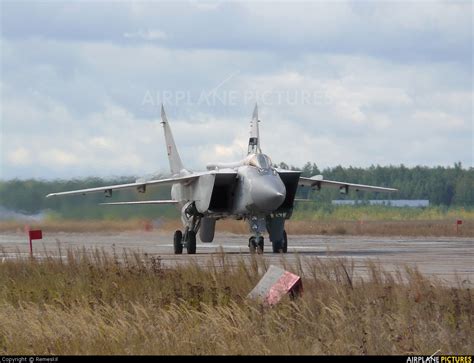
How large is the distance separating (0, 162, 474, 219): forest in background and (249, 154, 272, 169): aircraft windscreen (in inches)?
302

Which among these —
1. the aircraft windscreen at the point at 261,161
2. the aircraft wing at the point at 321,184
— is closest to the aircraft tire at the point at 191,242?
the aircraft windscreen at the point at 261,161

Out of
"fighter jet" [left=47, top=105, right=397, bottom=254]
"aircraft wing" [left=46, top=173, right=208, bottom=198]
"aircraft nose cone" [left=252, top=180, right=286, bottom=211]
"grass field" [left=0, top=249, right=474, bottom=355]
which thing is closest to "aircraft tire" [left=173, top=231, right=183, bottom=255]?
"fighter jet" [left=47, top=105, right=397, bottom=254]

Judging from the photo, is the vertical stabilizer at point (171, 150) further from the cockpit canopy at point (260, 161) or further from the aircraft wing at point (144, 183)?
the cockpit canopy at point (260, 161)

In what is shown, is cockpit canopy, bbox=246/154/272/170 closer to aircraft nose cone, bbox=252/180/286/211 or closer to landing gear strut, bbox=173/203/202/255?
aircraft nose cone, bbox=252/180/286/211

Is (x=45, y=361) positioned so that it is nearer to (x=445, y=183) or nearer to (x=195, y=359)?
(x=195, y=359)

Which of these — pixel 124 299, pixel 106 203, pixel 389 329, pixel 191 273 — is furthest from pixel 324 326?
pixel 106 203

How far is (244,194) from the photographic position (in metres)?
26.8

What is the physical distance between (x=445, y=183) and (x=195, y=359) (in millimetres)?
70719

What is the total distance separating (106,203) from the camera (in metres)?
36.1

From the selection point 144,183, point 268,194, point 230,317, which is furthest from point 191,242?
point 230,317

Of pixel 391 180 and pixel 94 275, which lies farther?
pixel 391 180

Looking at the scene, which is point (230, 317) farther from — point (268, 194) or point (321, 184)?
point (321, 184)

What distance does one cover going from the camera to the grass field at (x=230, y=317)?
34.8 ft

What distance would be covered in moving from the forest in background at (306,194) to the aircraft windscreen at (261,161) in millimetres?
7674
